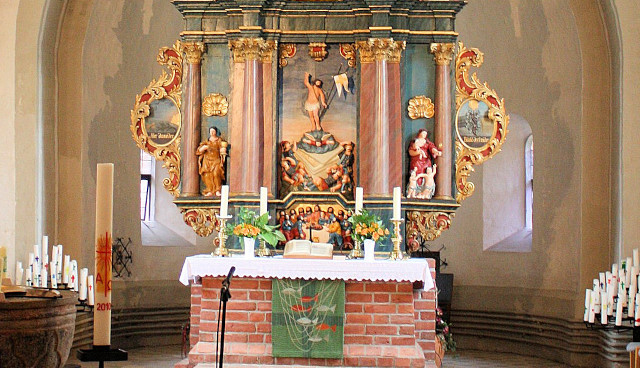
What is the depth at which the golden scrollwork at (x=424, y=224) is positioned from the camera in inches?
482

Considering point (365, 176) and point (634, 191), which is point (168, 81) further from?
point (634, 191)

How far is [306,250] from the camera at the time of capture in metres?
11.0

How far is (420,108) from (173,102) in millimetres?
3277

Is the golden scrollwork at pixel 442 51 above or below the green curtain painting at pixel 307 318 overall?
above

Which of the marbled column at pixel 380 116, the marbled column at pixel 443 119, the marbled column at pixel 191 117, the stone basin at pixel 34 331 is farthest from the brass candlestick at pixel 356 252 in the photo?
the stone basin at pixel 34 331

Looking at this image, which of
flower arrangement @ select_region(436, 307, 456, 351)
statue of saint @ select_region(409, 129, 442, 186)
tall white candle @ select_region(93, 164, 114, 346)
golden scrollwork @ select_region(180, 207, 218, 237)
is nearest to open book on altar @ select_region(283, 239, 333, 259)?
golden scrollwork @ select_region(180, 207, 218, 237)

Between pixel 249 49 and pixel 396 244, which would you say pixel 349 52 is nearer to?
pixel 249 49

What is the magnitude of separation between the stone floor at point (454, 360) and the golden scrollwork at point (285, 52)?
4507 millimetres

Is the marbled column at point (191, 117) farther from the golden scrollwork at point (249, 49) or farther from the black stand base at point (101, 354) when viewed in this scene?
the black stand base at point (101, 354)

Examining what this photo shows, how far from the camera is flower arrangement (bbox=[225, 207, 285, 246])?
1122cm

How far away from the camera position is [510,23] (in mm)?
16125

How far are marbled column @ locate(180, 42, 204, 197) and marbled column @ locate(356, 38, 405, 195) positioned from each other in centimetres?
215

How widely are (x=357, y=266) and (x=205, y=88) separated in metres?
3.58

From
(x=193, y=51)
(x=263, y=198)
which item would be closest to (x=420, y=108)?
(x=263, y=198)
